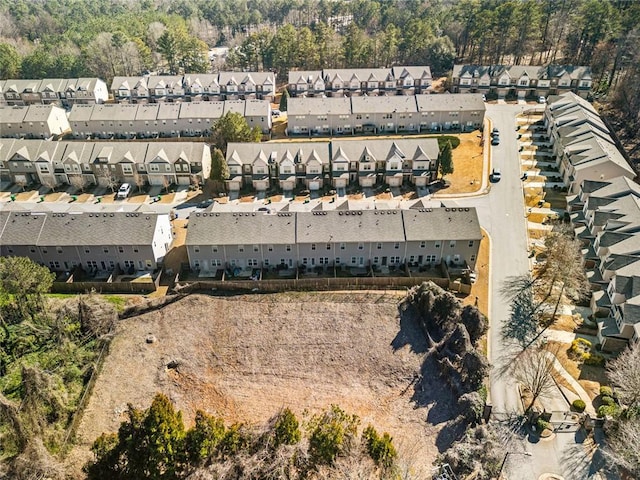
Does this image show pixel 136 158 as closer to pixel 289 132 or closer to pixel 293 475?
pixel 289 132

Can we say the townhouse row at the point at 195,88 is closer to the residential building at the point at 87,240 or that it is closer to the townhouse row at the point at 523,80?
the townhouse row at the point at 523,80

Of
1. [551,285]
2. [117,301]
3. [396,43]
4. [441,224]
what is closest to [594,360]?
[551,285]

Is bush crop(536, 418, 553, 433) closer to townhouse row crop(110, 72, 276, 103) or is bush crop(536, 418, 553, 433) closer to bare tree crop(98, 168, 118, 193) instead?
bare tree crop(98, 168, 118, 193)

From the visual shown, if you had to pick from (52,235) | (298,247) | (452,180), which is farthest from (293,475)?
(452,180)

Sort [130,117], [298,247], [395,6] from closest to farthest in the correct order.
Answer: [298,247], [130,117], [395,6]

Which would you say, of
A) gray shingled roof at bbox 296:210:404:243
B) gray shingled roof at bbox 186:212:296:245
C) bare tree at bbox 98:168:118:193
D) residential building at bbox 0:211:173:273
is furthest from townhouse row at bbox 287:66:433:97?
residential building at bbox 0:211:173:273

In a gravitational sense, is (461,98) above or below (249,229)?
above
